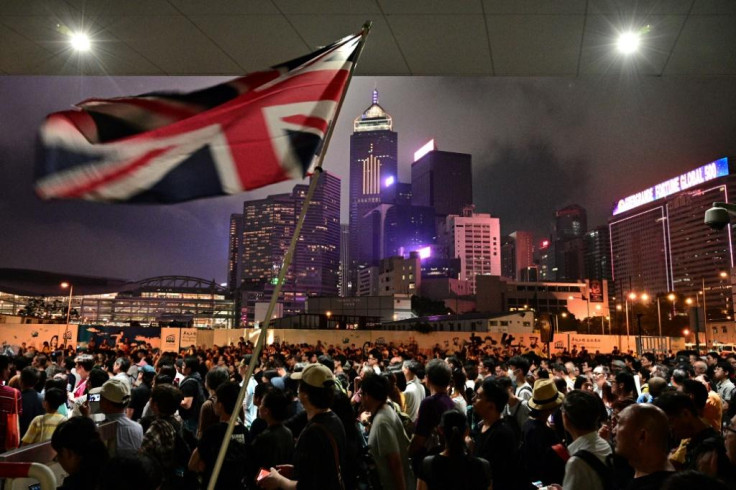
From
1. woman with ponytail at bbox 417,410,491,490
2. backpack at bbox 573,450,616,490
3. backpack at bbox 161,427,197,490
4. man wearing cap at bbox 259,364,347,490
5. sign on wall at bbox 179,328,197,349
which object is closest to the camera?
backpack at bbox 573,450,616,490

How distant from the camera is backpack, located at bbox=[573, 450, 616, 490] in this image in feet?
10.3

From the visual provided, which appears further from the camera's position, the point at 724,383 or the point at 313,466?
the point at 724,383

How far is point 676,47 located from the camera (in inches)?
194

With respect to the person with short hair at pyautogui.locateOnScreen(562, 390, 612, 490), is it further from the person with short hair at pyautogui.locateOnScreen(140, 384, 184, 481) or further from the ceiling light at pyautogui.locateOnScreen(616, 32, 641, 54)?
the ceiling light at pyautogui.locateOnScreen(616, 32, 641, 54)

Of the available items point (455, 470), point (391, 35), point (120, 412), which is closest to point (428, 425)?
point (455, 470)

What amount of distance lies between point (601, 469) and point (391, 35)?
12.6 ft

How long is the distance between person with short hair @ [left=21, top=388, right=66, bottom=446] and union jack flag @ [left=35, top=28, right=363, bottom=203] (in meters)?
3.08

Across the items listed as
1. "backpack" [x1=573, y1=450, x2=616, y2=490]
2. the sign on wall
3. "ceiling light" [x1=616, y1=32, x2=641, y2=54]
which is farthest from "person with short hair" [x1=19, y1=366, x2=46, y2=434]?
the sign on wall

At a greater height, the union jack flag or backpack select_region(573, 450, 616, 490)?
the union jack flag

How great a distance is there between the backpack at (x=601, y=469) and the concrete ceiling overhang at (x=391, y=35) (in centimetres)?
332

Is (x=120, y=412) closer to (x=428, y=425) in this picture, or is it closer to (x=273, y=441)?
(x=273, y=441)

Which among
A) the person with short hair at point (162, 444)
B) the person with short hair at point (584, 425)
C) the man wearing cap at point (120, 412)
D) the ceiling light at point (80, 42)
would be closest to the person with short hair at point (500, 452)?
the person with short hair at point (584, 425)

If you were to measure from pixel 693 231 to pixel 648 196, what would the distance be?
15.6 meters

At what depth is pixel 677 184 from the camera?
14888cm
